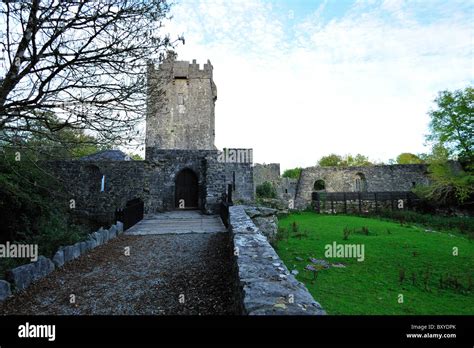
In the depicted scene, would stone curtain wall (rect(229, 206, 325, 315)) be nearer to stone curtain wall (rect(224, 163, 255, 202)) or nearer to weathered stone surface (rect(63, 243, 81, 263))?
weathered stone surface (rect(63, 243, 81, 263))

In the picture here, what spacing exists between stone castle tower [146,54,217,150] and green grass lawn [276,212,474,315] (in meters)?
19.0

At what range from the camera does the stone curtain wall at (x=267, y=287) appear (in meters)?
1.95

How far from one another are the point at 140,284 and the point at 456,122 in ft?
79.1

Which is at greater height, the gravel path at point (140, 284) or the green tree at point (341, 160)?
the green tree at point (341, 160)

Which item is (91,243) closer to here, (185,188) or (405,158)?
(185,188)

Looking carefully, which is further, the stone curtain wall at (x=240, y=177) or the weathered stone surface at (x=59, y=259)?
the stone curtain wall at (x=240, y=177)

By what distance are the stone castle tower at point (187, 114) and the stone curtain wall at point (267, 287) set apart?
23777 millimetres

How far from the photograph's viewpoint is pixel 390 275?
645cm

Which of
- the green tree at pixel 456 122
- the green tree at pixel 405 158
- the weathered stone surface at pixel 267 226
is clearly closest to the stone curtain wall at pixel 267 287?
the weathered stone surface at pixel 267 226

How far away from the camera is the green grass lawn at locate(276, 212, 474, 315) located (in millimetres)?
4828

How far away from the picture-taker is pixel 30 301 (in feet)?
12.1

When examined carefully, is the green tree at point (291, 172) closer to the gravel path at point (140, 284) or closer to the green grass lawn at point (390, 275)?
the green grass lawn at point (390, 275)
